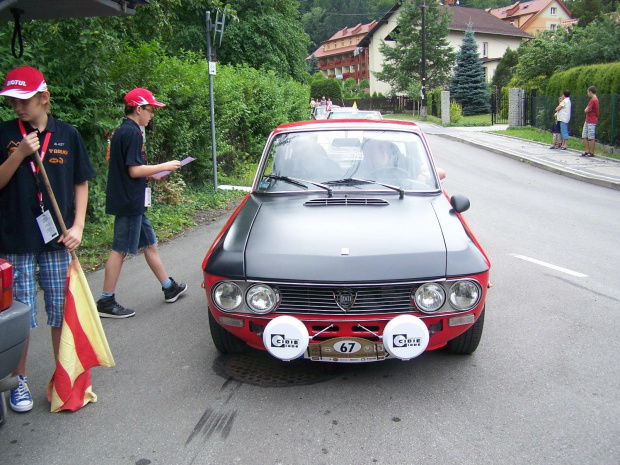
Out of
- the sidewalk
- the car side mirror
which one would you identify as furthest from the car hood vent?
the sidewalk

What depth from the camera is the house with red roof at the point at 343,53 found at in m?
114

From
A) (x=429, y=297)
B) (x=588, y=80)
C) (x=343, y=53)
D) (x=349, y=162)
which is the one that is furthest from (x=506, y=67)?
(x=343, y=53)

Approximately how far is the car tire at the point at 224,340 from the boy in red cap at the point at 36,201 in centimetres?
102

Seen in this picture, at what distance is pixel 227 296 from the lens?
3.73m

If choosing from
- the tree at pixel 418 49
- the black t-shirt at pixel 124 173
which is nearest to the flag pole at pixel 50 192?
the black t-shirt at pixel 124 173

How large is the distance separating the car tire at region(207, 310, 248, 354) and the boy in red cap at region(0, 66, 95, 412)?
3.34ft

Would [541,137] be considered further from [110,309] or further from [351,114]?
[110,309]

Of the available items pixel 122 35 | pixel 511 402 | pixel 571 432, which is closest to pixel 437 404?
pixel 511 402

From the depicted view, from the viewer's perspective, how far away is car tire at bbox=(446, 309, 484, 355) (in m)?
4.05

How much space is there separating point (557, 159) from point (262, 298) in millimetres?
16054

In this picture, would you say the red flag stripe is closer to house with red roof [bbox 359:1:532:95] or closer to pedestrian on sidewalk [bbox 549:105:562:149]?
pedestrian on sidewalk [bbox 549:105:562:149]

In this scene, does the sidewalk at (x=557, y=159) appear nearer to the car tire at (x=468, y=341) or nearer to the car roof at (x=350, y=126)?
the car roof at (x=350, y=126)

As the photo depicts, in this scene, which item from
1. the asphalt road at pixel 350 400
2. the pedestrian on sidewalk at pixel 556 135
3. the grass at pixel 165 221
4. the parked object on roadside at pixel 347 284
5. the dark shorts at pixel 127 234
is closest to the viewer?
the asphalt road at pixel 350 400

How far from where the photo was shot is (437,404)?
360 centimetres
